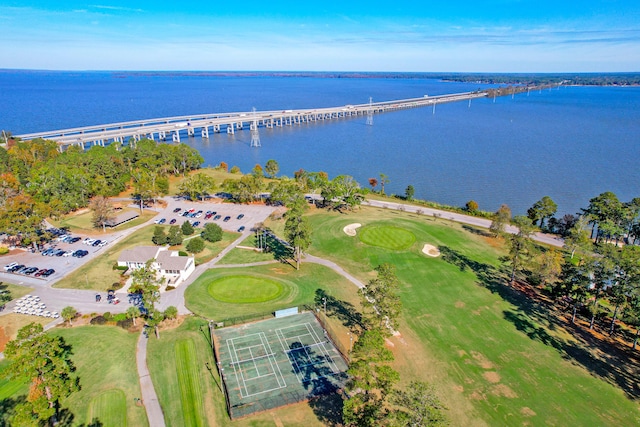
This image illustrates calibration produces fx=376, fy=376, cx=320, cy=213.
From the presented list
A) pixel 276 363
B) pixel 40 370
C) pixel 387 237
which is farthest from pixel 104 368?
pixel 387 237

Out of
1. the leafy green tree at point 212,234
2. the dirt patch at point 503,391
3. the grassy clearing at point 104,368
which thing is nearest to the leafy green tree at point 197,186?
the leafy green tree at point 212,234

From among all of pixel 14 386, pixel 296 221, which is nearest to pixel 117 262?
pixel 14 386

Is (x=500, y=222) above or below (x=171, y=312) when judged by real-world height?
above

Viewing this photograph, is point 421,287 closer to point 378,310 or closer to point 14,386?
point 378,310

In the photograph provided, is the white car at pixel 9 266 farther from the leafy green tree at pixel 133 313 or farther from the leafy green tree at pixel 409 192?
the leafy green tree at pixel 409 192

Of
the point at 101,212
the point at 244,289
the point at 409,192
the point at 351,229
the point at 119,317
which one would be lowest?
the point at 244,289

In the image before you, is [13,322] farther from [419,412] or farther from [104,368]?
[419,412]

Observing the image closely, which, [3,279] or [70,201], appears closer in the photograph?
[3,279]
